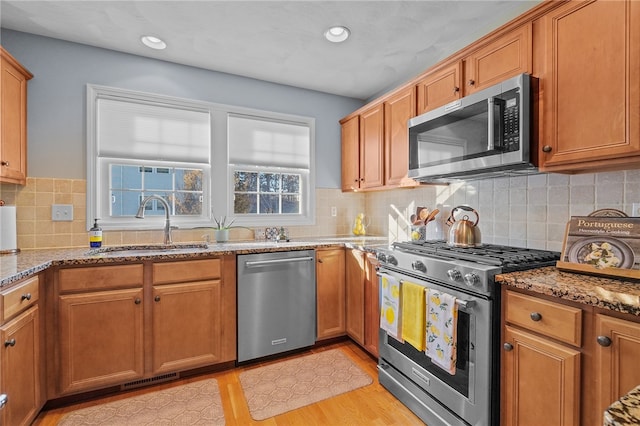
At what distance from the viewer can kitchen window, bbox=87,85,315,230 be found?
2.55 m

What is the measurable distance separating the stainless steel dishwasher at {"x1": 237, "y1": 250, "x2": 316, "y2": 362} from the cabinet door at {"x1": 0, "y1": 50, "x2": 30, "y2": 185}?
1640 millimetres

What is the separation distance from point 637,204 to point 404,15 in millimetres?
1726

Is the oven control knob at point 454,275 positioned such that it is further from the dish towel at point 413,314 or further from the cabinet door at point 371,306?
the cabinet door at point 371,306

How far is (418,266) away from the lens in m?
1.83

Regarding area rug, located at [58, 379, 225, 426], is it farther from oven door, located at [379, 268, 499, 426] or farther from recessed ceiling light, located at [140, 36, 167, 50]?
recessed ceiling light, located at [140, 36, 167, 50]

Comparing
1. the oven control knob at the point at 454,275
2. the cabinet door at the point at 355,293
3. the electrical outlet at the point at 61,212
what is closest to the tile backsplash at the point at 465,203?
the electrical outlet at the point at 61,212

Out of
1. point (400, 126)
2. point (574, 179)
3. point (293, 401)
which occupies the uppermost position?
point (400, 126)

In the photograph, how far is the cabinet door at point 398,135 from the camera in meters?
2.46

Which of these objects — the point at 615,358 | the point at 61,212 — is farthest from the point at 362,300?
the point at 61,212

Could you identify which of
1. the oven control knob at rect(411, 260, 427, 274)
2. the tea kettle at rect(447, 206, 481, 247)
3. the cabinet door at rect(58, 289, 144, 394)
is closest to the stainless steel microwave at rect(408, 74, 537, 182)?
the tea kettle at rect(447, 206, 481, 247)

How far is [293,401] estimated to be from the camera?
6.48ft

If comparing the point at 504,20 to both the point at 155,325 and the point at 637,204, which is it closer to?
the point at 637,204

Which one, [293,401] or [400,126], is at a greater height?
[400,126]

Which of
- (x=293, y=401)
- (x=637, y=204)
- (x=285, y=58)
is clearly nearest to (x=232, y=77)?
(x=285, y=58)
